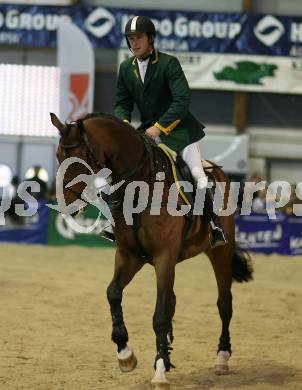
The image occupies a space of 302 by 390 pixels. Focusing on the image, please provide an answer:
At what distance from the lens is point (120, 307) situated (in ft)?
22.7

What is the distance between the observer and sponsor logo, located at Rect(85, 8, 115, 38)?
78.9ft

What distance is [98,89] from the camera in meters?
25.0

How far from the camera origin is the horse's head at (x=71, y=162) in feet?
20.2

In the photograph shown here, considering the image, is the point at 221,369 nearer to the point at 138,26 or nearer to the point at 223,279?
the point at 223,279

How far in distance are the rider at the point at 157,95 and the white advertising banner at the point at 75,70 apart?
15585 mm

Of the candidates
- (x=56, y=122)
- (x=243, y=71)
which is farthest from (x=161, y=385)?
(x=243, y=71)

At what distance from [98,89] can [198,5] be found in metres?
3.90

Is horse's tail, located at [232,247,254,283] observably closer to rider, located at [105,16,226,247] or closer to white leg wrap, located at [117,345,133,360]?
rider, located at [105,16,226,247]

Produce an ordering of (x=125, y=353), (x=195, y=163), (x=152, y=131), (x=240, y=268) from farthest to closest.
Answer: (x=240, y=268), (x=195, y=163), (x=152, y=131), (x=125, y=353)

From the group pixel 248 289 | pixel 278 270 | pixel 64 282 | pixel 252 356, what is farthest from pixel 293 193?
pixel 252 356

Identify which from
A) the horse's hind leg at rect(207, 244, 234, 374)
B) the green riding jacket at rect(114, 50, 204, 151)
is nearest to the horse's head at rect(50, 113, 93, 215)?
the green riding jacket at rect(114, 50, 204, 151)

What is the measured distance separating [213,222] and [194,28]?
56.6 ft

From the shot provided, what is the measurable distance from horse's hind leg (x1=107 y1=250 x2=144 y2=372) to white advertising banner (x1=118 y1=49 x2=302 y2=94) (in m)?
17.5

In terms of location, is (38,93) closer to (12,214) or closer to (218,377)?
(12,214)
